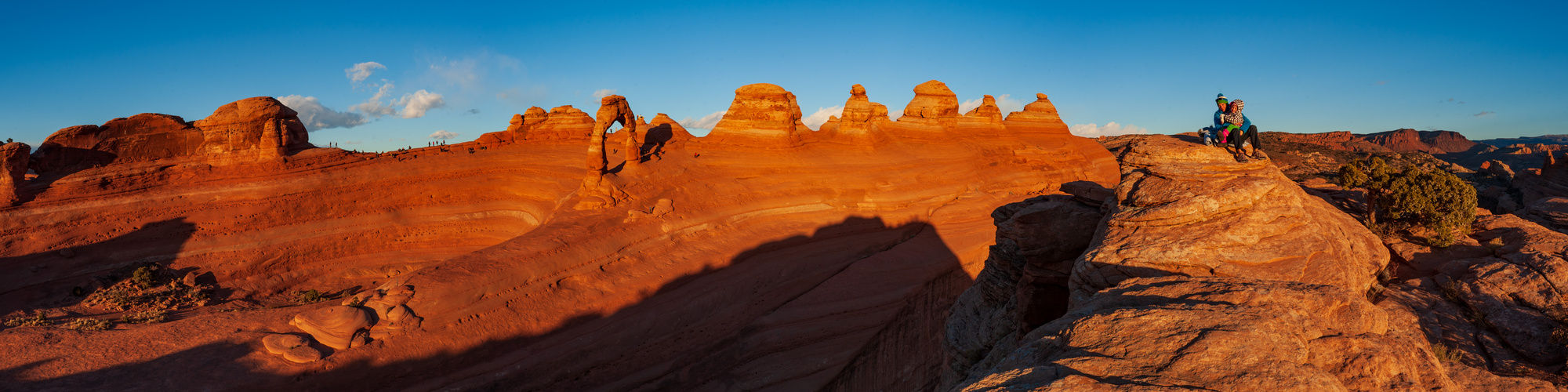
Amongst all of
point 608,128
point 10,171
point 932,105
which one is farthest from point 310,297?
point 932,105

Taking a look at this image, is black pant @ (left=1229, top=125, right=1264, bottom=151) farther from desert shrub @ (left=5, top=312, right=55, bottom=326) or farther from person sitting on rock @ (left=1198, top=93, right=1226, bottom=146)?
desert shrub @ (left=5, top=312, right=55, bottom=326)

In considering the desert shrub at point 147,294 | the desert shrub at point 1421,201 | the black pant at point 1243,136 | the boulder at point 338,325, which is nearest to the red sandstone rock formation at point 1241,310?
the desert shrub at point 1421,201

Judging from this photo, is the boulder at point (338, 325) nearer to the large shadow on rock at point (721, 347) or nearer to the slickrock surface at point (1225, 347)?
the large shadow on rock at point (721, 347)

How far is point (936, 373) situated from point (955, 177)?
16.1m

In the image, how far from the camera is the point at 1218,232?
7723mm

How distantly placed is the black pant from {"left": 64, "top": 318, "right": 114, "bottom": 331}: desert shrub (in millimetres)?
24985

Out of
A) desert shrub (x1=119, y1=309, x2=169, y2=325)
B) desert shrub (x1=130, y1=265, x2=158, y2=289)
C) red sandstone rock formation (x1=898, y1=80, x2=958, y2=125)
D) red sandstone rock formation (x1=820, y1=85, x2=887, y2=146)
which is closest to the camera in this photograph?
desert shrub (x1=119, y1=309, x2=169, y2=325)

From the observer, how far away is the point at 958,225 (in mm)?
24594

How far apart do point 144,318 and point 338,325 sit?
717 cm

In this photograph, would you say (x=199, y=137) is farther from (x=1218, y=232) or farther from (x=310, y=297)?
(x=1218, y=232)

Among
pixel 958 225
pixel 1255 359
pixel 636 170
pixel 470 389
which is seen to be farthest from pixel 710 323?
pixel 1255 359

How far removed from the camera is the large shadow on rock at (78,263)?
17359 mm

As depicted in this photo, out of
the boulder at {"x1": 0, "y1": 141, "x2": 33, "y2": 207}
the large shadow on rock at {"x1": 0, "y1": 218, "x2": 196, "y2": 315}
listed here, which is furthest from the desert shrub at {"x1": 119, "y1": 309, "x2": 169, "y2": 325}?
the boulder at {"x1": 0, "y1": 141, "x2": 33, "y2": 207}

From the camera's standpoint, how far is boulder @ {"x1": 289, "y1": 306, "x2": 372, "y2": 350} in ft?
44.7
